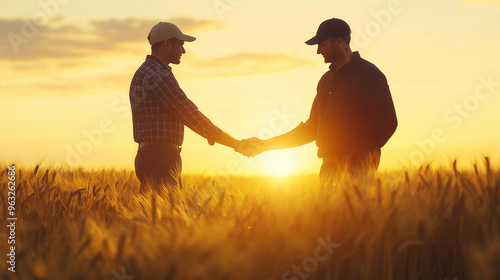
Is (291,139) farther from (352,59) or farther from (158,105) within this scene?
(158,105)

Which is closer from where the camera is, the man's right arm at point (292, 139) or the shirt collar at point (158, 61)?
the shirt collar at point (158, 61)

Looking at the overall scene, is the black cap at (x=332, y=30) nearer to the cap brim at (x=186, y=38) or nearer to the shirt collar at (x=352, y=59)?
the shirt collar at (x=352, y=59)

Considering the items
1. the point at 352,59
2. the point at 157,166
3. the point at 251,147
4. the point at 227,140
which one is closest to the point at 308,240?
the point at 157,166

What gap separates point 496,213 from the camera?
2541 millimetres

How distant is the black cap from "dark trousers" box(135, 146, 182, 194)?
1939 mm

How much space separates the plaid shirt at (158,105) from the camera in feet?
17.9

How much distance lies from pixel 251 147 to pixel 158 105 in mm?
1705

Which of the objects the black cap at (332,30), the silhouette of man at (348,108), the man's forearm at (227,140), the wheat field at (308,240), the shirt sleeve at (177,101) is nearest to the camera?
the wheat field at (308,240)

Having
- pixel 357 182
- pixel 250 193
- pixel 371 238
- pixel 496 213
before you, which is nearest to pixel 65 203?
pixel 250 193

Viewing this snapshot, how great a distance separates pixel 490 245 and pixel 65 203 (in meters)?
3.55

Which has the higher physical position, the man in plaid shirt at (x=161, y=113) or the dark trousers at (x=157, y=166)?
the man in plaid shirt at (x=161, y=113)

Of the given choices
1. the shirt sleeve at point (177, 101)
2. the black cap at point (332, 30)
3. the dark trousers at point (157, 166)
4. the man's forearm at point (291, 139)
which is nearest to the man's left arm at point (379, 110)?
the black cap at point (332, 30)

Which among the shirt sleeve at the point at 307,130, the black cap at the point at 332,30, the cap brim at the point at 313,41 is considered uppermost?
the black cap at the point at 332,30

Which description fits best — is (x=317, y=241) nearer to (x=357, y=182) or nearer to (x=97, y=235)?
(x=357, y=182)
